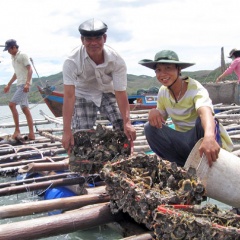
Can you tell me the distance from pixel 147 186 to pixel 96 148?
1.13m

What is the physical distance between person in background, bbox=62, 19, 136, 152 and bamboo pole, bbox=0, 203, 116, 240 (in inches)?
36.1

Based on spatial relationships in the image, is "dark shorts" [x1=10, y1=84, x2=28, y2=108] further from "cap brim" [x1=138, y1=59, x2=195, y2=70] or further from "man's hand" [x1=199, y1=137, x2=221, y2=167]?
"man's hand" [x1=199, y1=137, x2=221, y2=167]

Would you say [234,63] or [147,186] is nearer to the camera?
[147,186]

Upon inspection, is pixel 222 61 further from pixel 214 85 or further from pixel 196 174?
pixel 196 174

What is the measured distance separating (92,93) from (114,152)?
2.45 ft

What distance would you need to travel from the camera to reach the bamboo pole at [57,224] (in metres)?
2.44

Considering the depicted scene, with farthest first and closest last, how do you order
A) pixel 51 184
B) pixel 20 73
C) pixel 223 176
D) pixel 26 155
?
pixel 20 73
pixel 26 155
pixel 51 184
pixel 223 176

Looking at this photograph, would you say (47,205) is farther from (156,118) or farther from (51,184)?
(156,118)

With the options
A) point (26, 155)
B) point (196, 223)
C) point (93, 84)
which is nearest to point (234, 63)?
point (26, 155)

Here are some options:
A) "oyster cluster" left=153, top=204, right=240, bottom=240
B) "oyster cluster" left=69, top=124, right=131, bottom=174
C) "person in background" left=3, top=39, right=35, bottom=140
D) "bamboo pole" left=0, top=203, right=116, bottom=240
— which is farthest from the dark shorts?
"oyster cluster" left=153, top=204, right=240, bottom=240

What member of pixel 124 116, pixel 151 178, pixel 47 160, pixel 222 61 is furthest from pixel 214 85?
pixel 151 178

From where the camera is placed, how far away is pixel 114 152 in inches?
142

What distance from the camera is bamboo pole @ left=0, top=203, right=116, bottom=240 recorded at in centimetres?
244

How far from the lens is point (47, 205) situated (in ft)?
9.80
